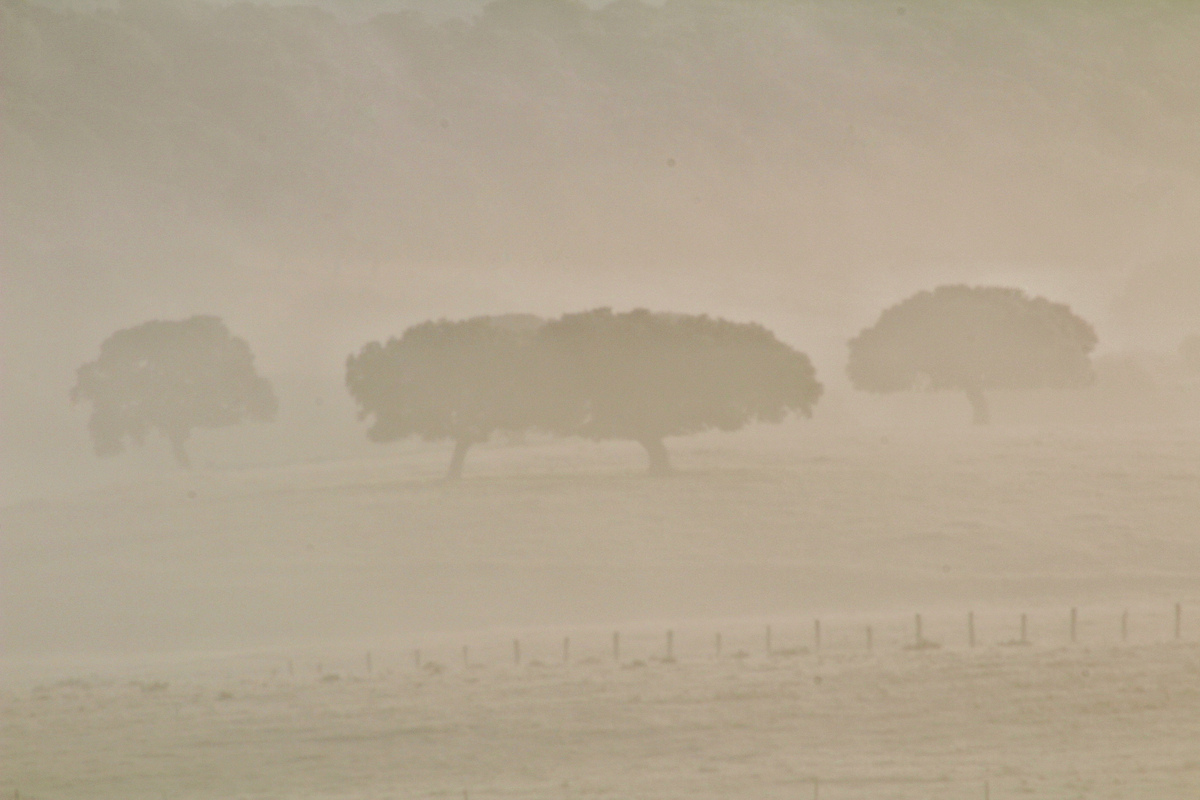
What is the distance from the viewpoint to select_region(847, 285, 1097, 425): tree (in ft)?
326

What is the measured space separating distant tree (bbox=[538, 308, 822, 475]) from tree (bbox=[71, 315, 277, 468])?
117ft

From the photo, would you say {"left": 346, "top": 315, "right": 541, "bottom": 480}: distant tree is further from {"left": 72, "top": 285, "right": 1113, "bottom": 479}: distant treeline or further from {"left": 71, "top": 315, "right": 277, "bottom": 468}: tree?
{"left": 71, "top": 315, "right": 277, "bottom": 468}: tree

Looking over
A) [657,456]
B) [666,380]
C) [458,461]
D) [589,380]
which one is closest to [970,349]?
[666,380]

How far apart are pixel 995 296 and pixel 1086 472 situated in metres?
34.6

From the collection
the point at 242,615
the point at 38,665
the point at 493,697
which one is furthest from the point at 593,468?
the point at 493,697

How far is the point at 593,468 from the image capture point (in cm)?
7488

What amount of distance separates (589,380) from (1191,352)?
3425 inches

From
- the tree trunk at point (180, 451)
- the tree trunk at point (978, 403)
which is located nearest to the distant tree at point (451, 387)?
the tree trunk at point (978, 403)

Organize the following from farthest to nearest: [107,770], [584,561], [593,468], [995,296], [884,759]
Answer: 1. [995,296]
2. [593,468]
3. [584,561]
4. [107,770]
5. [884,759]

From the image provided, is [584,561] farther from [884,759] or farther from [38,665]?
[884,759]

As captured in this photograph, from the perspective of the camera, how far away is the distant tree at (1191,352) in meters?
147

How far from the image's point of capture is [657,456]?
73.0 m

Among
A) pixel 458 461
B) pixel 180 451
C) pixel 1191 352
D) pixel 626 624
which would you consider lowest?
pixel 626 624

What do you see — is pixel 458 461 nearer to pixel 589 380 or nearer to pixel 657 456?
pixel 589 380
